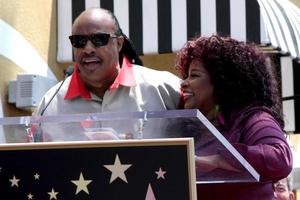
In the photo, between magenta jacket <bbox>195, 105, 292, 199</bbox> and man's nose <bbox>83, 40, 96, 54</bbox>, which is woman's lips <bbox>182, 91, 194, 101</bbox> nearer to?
magenta jacket <bbox>195, 105, 292, 199</bbox>

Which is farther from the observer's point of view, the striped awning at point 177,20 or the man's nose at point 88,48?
the striped awning at point 177,20

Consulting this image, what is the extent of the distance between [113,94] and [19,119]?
0.93 metres

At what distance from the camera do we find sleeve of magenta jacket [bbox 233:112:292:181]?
2.06 meters

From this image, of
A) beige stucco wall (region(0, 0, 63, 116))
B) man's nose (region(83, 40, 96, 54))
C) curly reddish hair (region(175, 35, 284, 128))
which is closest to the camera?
curly reddish hair (region(175, 35, 284, 128))

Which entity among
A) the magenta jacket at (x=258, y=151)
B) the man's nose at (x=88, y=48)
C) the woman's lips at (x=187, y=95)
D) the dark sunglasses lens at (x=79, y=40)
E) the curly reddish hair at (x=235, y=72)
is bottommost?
the magenta jacket at (x=258, y=151)

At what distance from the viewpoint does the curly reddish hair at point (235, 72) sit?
245cm

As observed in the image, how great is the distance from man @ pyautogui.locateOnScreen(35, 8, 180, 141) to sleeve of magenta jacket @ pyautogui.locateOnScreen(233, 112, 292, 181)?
656 millimetres

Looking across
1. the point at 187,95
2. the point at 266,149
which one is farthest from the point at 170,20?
the point at 266,149

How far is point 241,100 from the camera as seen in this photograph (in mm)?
2441

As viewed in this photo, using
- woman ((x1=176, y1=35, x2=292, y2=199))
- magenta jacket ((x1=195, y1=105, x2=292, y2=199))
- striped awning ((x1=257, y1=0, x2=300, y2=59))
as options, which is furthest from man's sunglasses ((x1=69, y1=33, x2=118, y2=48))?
striped awning ((x1=257, y1=0, x2=300, y2=59))

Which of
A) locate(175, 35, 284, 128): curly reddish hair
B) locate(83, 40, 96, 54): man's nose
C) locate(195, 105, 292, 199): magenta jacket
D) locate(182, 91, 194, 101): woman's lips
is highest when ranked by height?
locate(83, 40, 96, 54): man's nose

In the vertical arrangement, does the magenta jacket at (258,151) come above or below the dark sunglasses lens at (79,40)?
below

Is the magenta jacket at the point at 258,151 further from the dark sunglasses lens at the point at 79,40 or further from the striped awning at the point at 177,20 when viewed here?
the striped awning at the point at 177,20

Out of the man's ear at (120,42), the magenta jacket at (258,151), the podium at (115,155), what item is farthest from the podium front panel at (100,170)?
the man's ear at (120,42)
